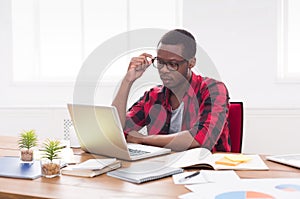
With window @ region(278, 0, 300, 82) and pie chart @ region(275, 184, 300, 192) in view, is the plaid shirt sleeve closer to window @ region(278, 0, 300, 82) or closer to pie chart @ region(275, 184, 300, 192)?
pie chart @ region(275, 184, 300, 192)

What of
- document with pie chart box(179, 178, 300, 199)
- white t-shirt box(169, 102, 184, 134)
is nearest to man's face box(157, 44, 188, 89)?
white t-shirt box(169, 102, 184, 134)

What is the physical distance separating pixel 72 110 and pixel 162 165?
0.45 meters

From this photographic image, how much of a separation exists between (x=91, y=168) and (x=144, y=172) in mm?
172

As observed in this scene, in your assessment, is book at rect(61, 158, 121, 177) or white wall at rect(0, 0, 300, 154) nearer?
book at rect(61, 158, 121, 177)

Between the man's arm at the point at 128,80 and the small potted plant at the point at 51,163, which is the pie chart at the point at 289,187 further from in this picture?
the man's arm at the point at 128,80

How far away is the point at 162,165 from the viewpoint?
59.0 inches

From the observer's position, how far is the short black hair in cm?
207

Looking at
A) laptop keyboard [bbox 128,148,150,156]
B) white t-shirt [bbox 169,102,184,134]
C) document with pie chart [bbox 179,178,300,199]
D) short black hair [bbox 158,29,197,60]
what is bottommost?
laptop keyboard [bbox 128,148,150,156]

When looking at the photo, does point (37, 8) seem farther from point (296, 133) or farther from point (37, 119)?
point (296, 133)

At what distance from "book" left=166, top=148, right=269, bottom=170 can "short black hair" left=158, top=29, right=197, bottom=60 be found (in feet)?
1.92

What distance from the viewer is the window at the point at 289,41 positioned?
3129 millimetres

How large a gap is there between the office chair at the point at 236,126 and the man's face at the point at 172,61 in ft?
0.93

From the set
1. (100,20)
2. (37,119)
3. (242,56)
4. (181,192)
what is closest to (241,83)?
(242,56)

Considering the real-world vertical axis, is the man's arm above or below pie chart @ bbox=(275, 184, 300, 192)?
above
